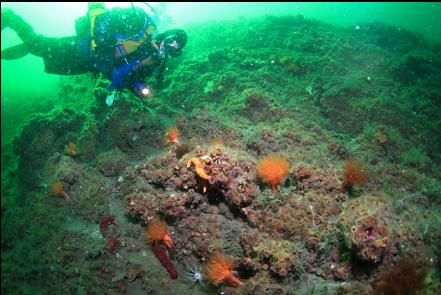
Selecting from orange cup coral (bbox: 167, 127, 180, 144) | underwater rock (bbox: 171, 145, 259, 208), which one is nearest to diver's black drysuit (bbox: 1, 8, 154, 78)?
orange cup coral (bbox: 167, 127, 180, 144)

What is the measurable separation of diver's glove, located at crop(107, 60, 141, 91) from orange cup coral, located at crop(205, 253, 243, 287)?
202 inches

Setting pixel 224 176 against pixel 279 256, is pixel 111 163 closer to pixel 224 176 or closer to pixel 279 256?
pixel 224 176

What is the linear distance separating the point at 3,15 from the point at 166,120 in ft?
21.9

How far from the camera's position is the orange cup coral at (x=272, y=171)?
15.6 feet

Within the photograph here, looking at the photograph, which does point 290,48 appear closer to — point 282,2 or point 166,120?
point 166,120

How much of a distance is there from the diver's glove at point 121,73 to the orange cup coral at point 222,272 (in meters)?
5.13

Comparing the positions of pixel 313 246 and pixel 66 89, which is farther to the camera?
pixel 66 89

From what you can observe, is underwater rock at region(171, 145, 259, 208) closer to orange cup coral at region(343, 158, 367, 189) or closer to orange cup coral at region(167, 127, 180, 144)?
orange cup coral at region(343, 158, 367, 189)

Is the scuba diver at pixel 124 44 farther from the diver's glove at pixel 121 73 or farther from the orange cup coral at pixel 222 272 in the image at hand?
the orange cup coral at pixel 222 272

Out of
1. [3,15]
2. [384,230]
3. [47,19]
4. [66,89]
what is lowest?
[47,19]

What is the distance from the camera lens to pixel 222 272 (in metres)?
4.14

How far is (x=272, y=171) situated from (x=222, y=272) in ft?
5.67

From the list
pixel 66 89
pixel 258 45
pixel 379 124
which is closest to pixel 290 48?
pixel 258 45

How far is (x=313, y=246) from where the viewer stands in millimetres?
4176
